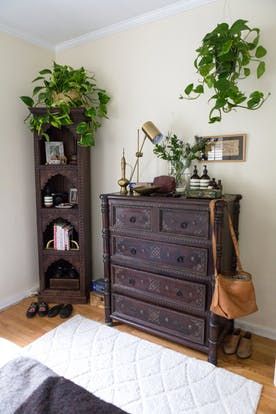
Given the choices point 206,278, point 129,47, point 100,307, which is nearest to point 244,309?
point 206,278

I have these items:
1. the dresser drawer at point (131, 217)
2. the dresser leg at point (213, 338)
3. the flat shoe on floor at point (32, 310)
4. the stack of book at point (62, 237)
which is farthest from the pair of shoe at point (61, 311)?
the dresser leg at point (213, 338)

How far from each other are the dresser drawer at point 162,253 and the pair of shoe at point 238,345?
24.5 inches

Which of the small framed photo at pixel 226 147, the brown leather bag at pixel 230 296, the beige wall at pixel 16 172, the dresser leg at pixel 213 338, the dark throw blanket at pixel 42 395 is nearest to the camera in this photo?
the dark throw blanket at pixel 42 395

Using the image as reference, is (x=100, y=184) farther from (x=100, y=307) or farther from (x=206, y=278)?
(x=206, y=278)

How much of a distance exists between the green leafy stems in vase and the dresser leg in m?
1.00

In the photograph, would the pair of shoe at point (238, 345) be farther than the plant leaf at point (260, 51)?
Yes

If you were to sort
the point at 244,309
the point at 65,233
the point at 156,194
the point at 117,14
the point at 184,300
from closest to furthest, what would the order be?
the point at 244,309, the point at 184,300, the point at 156,194, the point at 117,14, the point at 65,233

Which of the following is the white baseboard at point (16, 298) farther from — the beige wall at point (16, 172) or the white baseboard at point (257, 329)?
the white baseboard at point (257, 329)

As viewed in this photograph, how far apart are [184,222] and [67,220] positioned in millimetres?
1359

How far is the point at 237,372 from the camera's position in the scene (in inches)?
69.1

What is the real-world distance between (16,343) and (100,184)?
→ 1528 millimetres

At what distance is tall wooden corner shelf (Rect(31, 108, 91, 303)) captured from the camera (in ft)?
8.36

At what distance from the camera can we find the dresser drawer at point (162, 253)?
5.88 ft

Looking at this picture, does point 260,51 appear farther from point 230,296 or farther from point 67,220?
point 67,220
